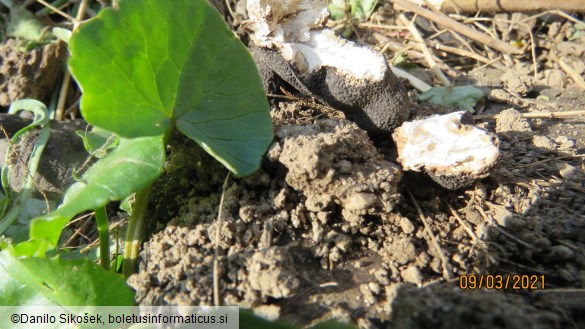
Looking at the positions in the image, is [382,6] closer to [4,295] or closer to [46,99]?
[46,99]

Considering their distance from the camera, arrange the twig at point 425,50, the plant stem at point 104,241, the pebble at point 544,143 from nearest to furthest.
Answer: the plant stem at point 104,241 < the pebble at point 544,143 < the twig at point 425,50

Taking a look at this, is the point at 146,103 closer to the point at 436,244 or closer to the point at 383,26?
the point at 436,244

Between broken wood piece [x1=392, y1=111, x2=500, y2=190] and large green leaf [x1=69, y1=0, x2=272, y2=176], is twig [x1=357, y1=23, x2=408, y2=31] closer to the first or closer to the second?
broken wood piece [x1=392, y1=111, x2=500, y2=190]

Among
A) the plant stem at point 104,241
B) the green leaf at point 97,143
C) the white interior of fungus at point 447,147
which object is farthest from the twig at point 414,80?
the plant stem at point 104,241

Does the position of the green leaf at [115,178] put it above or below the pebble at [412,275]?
above

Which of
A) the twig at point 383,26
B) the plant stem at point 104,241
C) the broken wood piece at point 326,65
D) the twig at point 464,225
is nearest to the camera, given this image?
the twig at point 464,225

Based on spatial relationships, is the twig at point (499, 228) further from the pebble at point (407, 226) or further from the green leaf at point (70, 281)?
the green leaf at point (70, 281)

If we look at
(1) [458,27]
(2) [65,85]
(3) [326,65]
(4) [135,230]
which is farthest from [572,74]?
(2) [65,85]
